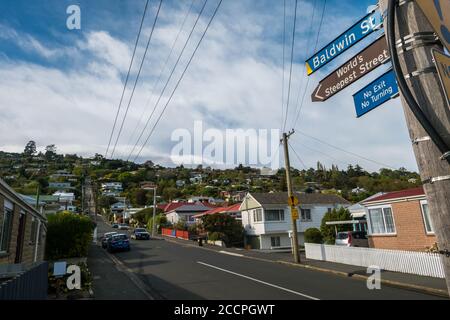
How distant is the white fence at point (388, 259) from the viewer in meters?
13.8

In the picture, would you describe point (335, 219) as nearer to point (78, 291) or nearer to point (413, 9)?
point (78, 291)

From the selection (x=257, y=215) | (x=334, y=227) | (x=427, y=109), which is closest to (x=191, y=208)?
(x=257, y=215)

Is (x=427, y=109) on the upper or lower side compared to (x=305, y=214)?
lower

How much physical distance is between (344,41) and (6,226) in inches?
501

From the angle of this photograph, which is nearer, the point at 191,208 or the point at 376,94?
the point at 376,94

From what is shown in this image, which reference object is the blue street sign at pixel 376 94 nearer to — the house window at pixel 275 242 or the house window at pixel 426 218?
the house window at pixel 426 218

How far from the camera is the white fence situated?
542 inches

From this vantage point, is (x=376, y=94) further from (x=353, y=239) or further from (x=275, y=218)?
(x=275, y=218)

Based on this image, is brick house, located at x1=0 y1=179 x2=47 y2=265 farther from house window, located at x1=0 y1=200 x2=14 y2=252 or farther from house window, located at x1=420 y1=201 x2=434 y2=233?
house window, located at x1=420 y1=201 x2=434 y2=233

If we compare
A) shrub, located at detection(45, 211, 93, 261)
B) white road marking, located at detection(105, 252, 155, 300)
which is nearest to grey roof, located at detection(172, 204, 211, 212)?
white road marking, located at detection(105, 252, 155, 300)

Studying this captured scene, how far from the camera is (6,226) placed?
11.6 meters

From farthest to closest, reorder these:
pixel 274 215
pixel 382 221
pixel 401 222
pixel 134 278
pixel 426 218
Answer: pixel 274 215, pixel 382 221, pixel 401 222, pixel 426 218, pixel 134 278

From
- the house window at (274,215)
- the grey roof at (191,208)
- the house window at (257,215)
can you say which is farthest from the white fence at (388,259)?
the grey roof at (191,208)
